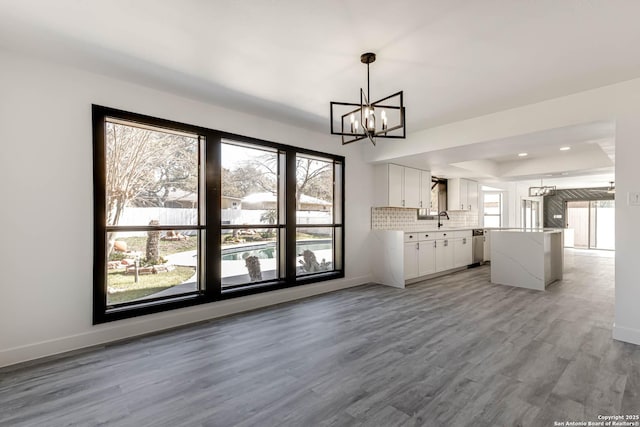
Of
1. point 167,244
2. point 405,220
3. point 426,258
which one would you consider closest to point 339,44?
point 167,244

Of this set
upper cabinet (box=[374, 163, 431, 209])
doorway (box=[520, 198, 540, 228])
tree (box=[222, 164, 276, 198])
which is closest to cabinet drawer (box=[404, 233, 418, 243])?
upper cabinet (box=[374, 163, 431, 209])

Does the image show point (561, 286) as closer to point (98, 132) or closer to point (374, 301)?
point (374, 301)

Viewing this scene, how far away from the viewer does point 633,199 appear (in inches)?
119

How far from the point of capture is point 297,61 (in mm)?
2729

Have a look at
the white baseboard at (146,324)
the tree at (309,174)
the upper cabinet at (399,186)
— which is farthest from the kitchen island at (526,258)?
the white baseboard at (146,324)

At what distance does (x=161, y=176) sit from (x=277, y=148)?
1617mm

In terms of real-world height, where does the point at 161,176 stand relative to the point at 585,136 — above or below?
below

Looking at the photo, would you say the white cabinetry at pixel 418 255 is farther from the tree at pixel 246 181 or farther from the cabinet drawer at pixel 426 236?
the tree at pixel 246 181

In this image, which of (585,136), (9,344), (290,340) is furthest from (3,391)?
(585,136)

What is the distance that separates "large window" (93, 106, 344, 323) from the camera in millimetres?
3119

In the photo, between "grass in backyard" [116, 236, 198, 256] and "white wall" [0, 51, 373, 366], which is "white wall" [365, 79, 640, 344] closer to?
"grass in backyard" [116, 236, 198, 256]

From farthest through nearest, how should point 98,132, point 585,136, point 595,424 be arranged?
point 585,136, point 98,132, point 595,424

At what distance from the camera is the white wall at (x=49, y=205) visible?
2555 mm

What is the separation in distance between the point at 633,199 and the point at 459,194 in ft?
15.2
